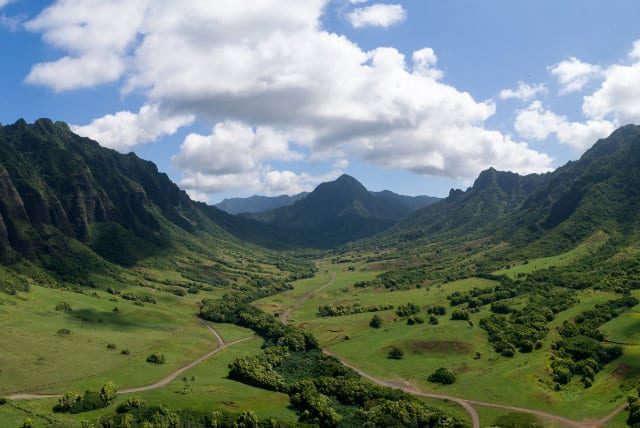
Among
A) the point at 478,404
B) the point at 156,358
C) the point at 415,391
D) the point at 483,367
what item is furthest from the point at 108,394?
the point at 483,367

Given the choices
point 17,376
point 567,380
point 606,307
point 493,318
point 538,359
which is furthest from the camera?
point 493,318

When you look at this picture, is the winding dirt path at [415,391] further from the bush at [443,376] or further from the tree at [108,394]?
the tree at [108,394]

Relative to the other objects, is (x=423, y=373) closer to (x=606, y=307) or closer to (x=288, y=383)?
(x=288, y=383)

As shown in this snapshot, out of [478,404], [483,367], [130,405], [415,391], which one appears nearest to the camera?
[130,405]

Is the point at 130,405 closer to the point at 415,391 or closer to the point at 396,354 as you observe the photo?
the point at 415,391

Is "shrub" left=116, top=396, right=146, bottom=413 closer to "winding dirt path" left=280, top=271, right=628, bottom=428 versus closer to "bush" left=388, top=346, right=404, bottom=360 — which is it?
"winding dirt path" left=280, top=271, right=628, bottom=428

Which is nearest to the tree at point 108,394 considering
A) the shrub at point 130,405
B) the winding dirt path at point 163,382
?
the shrub at point 130,405

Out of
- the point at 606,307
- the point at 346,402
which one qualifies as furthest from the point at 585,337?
the point at 346,402

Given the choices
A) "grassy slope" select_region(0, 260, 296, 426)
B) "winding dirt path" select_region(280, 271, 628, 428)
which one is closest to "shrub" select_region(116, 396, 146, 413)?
"grassy slope" select_region(0, 260, 296, 426)
